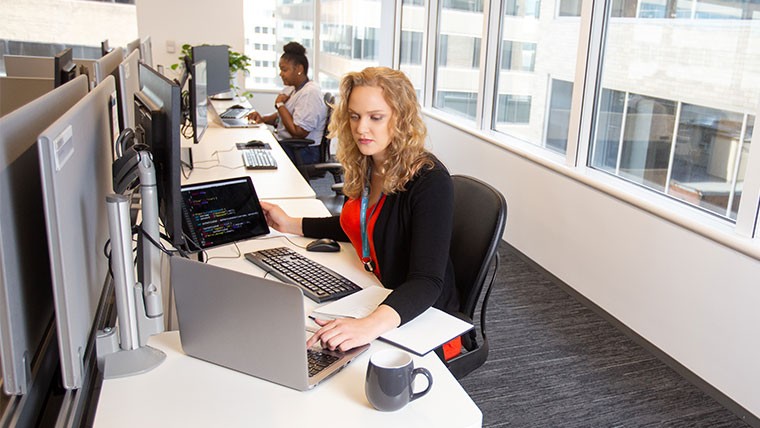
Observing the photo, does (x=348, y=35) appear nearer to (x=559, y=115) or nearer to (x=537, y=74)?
(x=537, y=74)

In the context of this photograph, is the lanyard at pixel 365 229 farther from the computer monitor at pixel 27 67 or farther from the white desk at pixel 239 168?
the computer monitor at pixel 27 67

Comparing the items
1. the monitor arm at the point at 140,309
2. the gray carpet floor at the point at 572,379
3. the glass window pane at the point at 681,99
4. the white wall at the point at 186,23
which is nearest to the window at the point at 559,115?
the glass window pane at the point at 681,99

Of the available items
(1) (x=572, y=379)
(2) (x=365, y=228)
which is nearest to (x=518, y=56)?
(1) (x=572, y=379)

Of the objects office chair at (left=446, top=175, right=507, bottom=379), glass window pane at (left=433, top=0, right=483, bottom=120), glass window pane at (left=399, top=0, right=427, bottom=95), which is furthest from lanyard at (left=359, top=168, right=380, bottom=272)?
glass window pane at (left=399, top=0, right=427, bottom=95)

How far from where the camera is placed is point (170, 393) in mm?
1126

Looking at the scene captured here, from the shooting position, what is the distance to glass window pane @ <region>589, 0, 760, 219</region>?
2322 millimetres

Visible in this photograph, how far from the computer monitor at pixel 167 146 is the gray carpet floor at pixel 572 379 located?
54.2 inches

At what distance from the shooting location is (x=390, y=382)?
1.07 metres

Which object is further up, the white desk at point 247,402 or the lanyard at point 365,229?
the lanyard at point 365,229

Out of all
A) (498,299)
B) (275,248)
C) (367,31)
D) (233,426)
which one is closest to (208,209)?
(275,248)

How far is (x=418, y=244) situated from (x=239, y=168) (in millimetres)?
1803

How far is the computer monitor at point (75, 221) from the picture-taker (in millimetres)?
837

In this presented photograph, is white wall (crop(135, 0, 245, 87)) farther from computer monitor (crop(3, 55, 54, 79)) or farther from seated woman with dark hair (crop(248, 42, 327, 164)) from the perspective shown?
computer monitor (crop(3, 55, 54, 79))

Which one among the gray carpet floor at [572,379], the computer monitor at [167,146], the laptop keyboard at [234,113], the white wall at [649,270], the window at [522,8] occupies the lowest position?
the gray carpet floor at [572,379]
